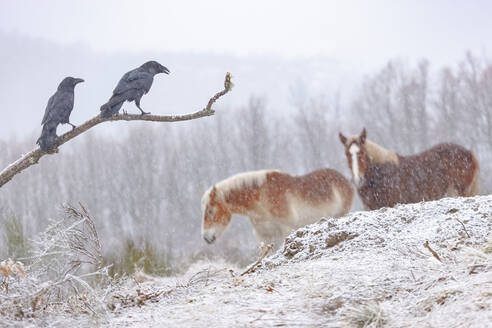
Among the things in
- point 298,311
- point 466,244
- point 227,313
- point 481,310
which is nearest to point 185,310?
point 227,313

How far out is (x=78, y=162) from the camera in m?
30.4

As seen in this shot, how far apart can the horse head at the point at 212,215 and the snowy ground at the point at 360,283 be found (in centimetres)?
643

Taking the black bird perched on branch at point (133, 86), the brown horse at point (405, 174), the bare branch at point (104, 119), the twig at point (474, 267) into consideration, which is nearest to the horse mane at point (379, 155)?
the brown horse at point (405, 174)

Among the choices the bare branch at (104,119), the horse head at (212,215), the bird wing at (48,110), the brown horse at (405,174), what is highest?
the bird wing at (48,110)

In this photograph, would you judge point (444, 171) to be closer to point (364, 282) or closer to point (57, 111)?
Result: point (364, 282)

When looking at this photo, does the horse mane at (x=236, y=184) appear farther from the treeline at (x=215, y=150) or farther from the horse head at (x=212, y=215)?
the treeline at (x=215, y=150)

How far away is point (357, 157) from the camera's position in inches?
304

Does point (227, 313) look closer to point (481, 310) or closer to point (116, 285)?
point (116, 285)

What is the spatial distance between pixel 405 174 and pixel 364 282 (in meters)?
5.90

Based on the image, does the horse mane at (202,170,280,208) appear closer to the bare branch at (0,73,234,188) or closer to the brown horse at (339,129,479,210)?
the brown horse at (339,129,479,210)

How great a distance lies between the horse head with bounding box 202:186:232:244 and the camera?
32.1 feet

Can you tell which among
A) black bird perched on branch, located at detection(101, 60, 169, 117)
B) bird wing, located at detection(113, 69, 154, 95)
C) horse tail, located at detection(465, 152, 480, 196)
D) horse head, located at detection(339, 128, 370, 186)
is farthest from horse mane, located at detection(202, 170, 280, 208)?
bird wing, located at detection(113, 69, 154, 95)

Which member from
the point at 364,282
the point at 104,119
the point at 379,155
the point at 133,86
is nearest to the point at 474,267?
the point at 364,282

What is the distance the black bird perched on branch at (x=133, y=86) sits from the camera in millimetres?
3180
